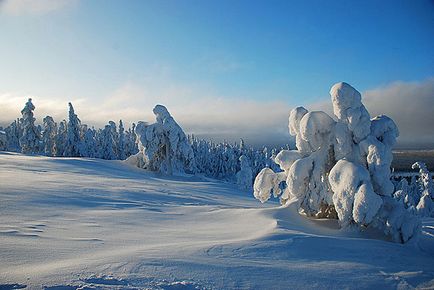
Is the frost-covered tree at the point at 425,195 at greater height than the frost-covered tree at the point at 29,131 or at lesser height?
lesser

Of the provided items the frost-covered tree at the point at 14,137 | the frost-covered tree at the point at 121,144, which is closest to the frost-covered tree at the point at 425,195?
the frost-covered tree at the point at 121,144

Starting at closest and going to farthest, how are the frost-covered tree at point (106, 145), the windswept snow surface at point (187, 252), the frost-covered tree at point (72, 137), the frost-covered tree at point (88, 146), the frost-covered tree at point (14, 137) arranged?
the windswept snow surface at point (187, 252) < the frost-covered tree at point (72, 137) < the frost-covered tree at point (88, 146) < the frost-covered tree at point (106, 145) < the frost-covered tree at point (14, 137)

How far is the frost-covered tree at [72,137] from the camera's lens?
5338 centimetres

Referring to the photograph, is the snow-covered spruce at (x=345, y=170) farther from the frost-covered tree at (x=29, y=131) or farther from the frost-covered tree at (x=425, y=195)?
the frost-covered tree at (x=29, y=131)

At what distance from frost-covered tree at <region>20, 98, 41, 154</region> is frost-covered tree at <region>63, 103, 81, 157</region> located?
15.6 ft

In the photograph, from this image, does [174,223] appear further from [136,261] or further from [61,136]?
[61,136]

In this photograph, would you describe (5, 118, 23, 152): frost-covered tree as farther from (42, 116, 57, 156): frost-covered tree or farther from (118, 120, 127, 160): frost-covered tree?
(118, 120, 127, 160): frost-covered tree

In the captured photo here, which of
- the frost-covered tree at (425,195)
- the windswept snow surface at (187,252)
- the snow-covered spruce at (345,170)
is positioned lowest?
the frost-covered tree at (425,195)

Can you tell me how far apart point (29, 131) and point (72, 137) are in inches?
258

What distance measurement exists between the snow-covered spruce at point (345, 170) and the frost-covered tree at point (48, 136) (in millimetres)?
61265

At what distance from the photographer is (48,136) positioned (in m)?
62.1

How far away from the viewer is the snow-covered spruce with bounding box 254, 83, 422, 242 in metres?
7.50

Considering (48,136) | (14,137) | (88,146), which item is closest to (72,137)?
(88,146)

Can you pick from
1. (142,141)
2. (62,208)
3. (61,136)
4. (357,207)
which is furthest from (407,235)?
(61,136)
